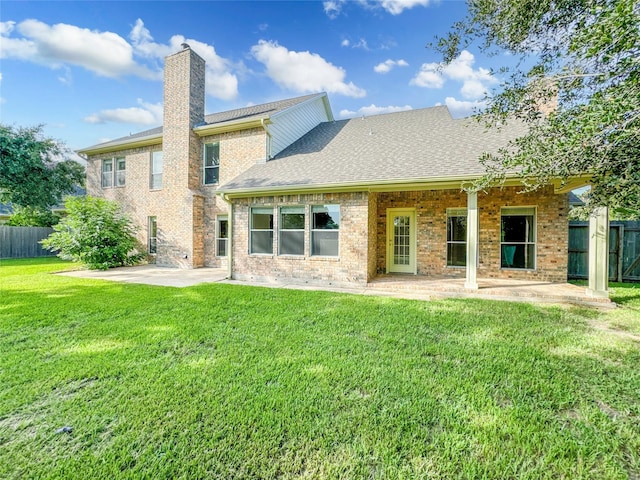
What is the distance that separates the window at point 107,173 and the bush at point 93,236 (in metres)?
2.54

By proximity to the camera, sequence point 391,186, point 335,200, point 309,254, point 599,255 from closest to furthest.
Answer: point 599,255 < point 391,186 < point 335,200 < point 309,254

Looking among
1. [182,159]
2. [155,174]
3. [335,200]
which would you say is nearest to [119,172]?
[155,174]

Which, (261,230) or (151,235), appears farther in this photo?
(151,235)

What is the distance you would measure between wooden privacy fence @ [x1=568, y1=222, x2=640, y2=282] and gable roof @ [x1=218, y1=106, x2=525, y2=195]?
418cm

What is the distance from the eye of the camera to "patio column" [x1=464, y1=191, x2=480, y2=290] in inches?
276

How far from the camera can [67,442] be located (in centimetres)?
218

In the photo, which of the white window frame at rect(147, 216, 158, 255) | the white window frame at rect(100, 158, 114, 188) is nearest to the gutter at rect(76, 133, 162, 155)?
the white window frame at rect(100, 158, 114, 188)

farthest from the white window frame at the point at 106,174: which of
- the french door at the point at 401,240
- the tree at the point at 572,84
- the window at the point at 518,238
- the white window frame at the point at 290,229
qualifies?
the window at the point at 518,238

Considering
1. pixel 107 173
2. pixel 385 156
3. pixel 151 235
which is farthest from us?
pixel 107 173

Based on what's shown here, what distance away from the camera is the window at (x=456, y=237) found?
29.6ft

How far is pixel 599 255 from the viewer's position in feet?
20.8

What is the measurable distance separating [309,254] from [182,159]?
7184 mm

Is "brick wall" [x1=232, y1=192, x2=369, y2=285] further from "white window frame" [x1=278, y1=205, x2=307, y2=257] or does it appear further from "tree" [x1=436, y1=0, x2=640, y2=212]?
"tree" [x1=436, y1=0, x2=640, y2=212]

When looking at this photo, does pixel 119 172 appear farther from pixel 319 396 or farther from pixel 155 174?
pixel 319 396
